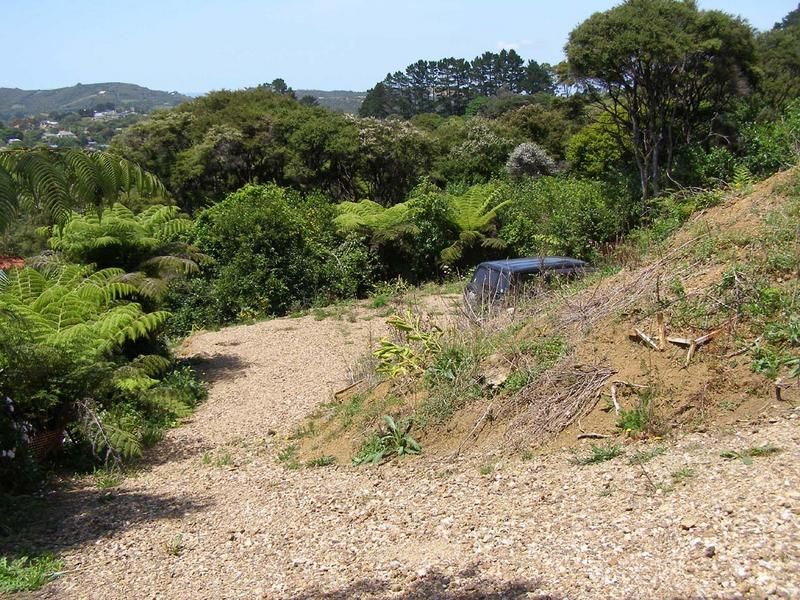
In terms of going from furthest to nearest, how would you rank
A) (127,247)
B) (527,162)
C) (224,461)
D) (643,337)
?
(527,162) → (127,247) → (224,461) → (643,337)

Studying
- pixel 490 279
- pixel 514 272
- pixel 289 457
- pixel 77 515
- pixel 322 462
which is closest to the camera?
pixel 77 515

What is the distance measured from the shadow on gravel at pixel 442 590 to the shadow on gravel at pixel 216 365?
734 centimetres

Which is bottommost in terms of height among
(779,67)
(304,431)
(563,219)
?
(304,431)

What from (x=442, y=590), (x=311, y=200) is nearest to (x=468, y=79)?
(x=311, y=200)

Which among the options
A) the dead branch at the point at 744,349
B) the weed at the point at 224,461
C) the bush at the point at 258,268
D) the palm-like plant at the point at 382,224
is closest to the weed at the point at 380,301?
Result: the bush at the point at 258,268

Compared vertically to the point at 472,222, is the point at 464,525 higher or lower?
lower

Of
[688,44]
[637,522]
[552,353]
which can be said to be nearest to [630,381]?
[552,353]

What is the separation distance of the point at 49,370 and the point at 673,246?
6182mm

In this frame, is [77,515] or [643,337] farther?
[643,337]

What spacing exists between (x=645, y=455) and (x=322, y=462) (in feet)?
9.74

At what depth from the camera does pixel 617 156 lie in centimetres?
2677

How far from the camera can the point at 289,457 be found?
723cm

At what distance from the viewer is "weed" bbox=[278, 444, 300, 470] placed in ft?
22.7

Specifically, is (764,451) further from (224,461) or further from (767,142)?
(767,142)
